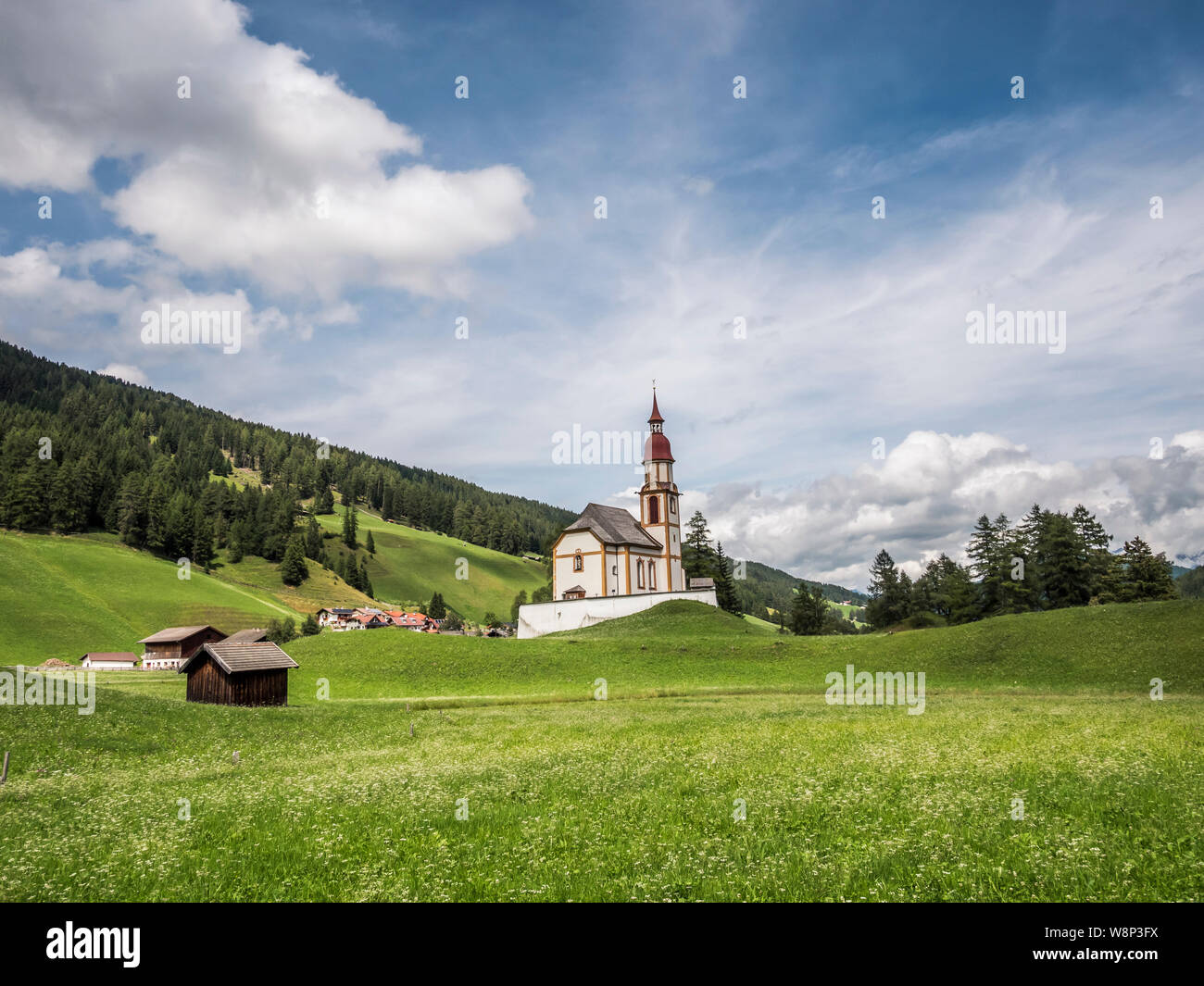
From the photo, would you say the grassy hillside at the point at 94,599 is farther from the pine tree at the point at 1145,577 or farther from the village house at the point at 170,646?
the pine tree at the point at 1145,577

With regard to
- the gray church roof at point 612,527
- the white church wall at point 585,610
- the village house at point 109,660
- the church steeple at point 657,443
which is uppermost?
the church steeple at point 657,443

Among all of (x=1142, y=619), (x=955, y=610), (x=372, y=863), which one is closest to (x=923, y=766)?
(x=372, y=863)

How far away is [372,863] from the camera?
35.8 feet

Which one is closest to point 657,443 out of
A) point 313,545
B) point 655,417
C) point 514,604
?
point 655,417

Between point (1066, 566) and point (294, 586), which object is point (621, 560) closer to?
point (1066, 566)

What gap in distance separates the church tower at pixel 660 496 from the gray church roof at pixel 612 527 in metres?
1.56

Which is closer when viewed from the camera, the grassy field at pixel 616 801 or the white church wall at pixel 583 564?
the grassy field at pixel 616 801

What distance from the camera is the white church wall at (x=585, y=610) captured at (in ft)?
258

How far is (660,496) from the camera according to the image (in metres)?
93.7

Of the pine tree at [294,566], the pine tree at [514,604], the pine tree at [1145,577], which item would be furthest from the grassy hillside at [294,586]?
the pine tree at [1145,577]

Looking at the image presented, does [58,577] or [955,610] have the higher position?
[58,577]

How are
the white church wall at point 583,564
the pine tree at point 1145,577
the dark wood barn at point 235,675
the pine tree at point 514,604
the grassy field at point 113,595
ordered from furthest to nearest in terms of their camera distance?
1. the pine tree at point 514,604
2. the grassy field at point 113,595
3. the white church wall at point 583,564
4. the pine tree at point 1145,577
5. the dark wood barn at point 235,675

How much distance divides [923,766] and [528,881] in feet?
38.7
